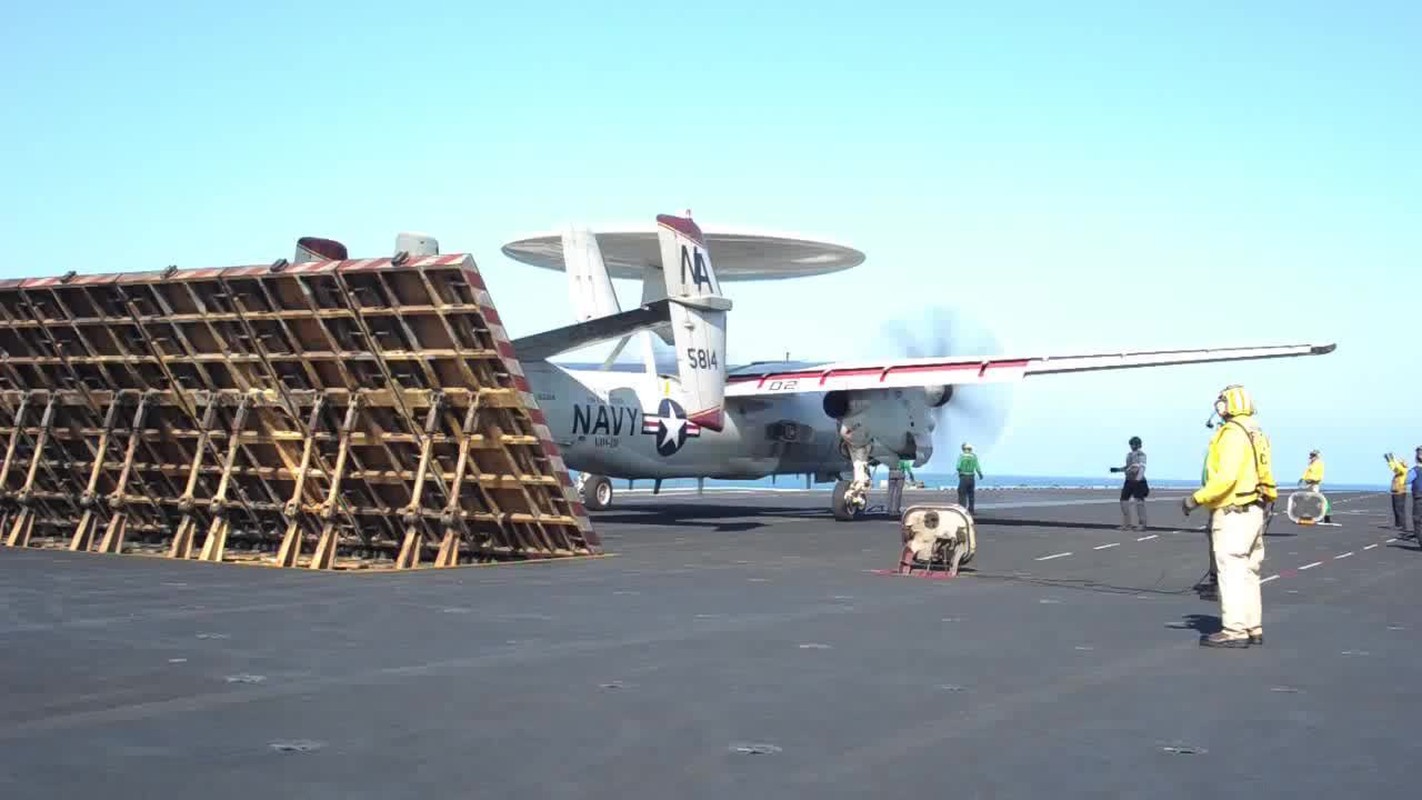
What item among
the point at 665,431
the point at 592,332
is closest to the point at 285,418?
the point at 592,332

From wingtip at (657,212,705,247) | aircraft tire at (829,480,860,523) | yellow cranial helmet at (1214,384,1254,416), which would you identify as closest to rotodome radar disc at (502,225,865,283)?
aircraft tire at (829,480,860,523)

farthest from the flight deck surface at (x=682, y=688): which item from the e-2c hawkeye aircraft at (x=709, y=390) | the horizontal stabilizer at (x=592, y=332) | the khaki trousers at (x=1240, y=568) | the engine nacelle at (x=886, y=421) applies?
the engine nacelle at (x=886, y=421)

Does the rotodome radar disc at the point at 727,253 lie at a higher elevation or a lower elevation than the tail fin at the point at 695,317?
higher

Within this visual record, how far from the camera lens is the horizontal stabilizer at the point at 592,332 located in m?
25.0

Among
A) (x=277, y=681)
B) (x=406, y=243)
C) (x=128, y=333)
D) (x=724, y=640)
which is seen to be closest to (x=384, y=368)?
(x=406, y=243)

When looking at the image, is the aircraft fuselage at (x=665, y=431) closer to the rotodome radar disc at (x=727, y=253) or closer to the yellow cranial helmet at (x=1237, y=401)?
the rotodome radar disc at (x=727, y=253)

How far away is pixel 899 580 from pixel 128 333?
43.7 feet

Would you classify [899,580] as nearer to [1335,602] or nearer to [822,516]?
[1335,602]

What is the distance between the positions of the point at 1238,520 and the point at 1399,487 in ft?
97.5

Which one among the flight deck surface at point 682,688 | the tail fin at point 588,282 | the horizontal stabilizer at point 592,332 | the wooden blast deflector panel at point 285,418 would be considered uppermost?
the tail fin at point 588,282

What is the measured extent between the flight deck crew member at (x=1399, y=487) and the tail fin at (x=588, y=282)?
2173 cm

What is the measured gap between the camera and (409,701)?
911cm

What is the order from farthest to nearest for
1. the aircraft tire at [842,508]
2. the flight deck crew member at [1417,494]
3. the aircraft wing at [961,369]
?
1. the aircraft tire at [842,508]
2. the aircraft wing at [961,369]
3. the flight deck crew member at [1417,494]

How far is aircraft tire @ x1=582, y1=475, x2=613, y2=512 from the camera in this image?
42.7 meters
